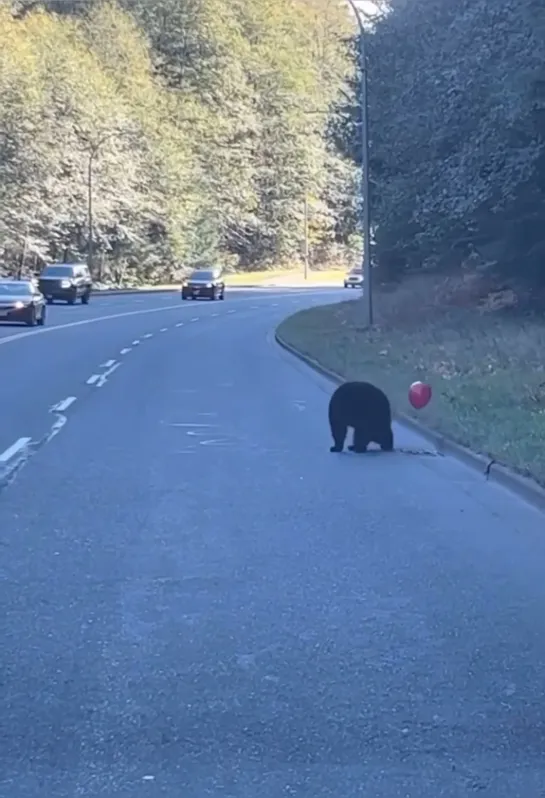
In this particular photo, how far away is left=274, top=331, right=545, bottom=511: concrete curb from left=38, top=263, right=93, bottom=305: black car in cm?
4416

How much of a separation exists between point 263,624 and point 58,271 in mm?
55234

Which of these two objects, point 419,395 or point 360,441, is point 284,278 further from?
point 360,441

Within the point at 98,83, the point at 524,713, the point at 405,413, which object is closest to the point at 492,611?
the point at 524,713

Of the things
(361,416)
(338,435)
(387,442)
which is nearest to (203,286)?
(387,442)

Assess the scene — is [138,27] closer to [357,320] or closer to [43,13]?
[43,13]

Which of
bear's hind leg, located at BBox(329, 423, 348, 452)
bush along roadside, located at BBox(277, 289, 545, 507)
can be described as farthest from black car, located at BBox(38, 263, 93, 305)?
bear's hind leg, located at BBox(329, 423, 348, 452)

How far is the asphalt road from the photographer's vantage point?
5664 millimetres

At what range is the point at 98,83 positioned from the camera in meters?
82.4

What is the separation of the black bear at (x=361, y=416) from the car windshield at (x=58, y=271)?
46987 mm

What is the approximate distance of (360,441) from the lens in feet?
51.0

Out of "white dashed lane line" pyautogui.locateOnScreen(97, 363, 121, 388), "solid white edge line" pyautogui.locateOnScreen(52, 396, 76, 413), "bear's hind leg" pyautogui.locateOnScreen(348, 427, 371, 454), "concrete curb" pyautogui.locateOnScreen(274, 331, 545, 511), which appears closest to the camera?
"concrete curb" pyautogui.locateOnScreen(274, 331, 545, 511)

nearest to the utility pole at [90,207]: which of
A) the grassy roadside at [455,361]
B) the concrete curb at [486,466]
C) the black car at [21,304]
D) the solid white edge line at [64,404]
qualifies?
the black car at [21,304]

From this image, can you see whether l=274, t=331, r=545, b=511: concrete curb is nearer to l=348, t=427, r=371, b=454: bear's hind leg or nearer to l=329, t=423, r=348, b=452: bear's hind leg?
l=348, t=427, r=371, b=454: bear's hind leg

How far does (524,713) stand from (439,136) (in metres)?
24.9
